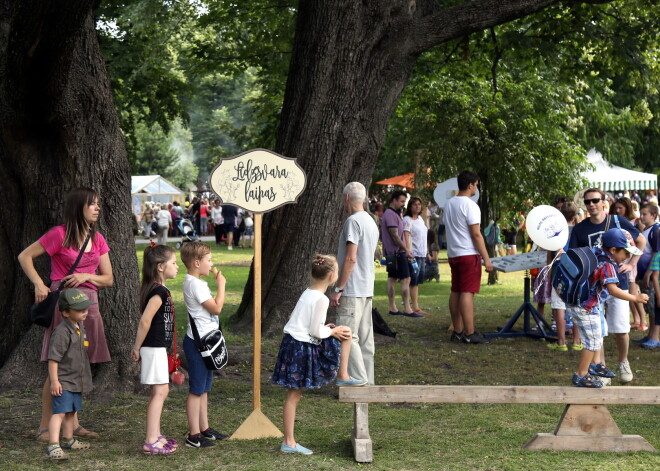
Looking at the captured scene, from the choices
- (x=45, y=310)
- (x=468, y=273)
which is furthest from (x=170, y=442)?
(x=468, y=273)

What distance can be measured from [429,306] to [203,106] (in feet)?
198

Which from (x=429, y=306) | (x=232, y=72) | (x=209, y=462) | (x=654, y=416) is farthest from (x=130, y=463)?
(x=232, y=72)

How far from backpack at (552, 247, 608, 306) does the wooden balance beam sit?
45.9 inches

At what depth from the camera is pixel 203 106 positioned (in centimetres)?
7350

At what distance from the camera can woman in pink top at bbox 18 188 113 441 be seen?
21.1ft

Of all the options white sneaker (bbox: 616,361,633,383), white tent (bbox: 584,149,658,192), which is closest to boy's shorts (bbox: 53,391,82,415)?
white sneaker (bbox: 616,361,633,383)

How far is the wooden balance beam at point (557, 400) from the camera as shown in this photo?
593cm

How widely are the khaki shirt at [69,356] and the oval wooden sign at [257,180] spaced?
1593mm

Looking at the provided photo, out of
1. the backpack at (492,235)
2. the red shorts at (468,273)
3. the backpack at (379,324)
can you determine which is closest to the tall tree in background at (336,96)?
the backpack at (379,324)

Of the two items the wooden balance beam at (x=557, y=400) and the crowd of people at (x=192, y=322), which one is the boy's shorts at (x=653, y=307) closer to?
the crowd of people at (x=192, y=322)

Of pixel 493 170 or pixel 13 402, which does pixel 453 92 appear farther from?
pixel 13 402

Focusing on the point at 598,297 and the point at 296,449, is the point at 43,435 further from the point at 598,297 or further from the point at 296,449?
the point at 598,297

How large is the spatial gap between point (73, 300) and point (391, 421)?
2615 millimetres

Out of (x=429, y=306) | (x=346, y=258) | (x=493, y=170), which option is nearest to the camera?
(x=346, y=258)
